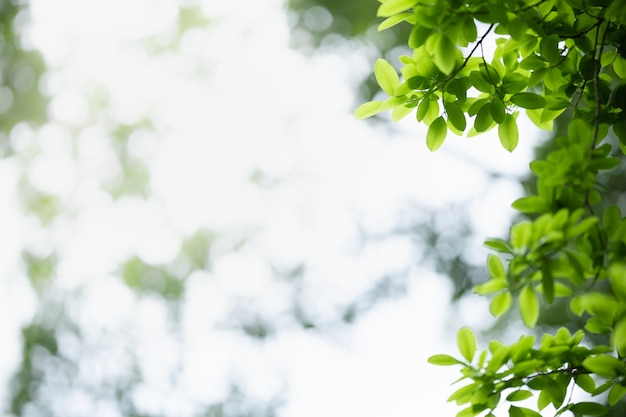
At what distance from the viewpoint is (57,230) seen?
6391 mm

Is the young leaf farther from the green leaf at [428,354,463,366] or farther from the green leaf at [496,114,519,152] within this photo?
the green leaf at [428,354,463,366]

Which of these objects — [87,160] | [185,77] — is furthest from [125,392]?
[185,77]

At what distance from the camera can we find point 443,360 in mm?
1024

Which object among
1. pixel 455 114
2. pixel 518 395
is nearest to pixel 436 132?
pixel 455 114

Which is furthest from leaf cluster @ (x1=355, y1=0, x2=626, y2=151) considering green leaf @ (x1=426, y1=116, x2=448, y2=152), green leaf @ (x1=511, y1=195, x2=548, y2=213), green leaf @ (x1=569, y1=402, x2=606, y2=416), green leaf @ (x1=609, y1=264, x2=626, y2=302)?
green leaf @ (x1=569, y1=402, x2=606, y2=416)

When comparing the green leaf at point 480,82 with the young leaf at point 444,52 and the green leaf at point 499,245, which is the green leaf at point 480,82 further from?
the green leaf at point 499,245

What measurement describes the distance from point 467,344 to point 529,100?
0.49m

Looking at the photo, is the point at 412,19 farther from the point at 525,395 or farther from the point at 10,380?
the point at 10,380

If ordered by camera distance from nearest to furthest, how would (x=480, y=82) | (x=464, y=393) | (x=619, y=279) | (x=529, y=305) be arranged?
(x=619, y=279) → (x=529, y=305) → (x=464, y=393) → (x=480, y=82)

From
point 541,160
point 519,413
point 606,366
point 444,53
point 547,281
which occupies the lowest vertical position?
point 519,413

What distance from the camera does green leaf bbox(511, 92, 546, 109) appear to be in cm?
117

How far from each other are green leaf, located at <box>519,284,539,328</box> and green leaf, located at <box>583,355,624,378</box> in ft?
0.31

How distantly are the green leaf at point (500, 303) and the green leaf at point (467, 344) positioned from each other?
11cm

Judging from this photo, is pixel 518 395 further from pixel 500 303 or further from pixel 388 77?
pixel 388 77
